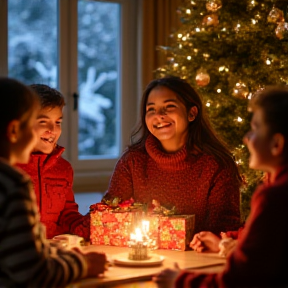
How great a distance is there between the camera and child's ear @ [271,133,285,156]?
4.93 ft

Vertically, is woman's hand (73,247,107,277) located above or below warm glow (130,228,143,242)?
below

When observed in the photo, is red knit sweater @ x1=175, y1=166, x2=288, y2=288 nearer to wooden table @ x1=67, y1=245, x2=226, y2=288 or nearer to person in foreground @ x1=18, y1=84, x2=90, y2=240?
wooden table @ x1=67, y1=245, x2=226, y2=288

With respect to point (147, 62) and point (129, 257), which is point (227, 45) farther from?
point (129, 257)

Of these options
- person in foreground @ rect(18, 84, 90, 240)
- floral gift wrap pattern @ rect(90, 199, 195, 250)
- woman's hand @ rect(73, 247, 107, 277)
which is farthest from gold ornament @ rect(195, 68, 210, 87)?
woman's hand @ rect(73, 247, 107, 277)

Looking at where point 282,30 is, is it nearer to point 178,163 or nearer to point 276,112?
point 178,163

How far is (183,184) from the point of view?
256 centimetres

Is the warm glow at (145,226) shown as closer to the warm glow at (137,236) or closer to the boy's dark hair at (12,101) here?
the warm glow at (137,236)

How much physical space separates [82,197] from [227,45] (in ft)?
5.98

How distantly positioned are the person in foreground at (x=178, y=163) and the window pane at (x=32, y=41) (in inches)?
112

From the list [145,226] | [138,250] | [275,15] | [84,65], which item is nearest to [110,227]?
[145,226]

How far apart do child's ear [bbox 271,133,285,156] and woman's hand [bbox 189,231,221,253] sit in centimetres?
69

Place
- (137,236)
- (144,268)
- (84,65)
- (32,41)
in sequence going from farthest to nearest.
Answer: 1. (84,65)
2. (32,41)
3. (137,236)
4. (144,268)

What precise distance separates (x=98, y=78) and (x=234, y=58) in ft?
5.50

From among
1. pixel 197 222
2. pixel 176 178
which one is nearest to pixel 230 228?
pixel 197 222
